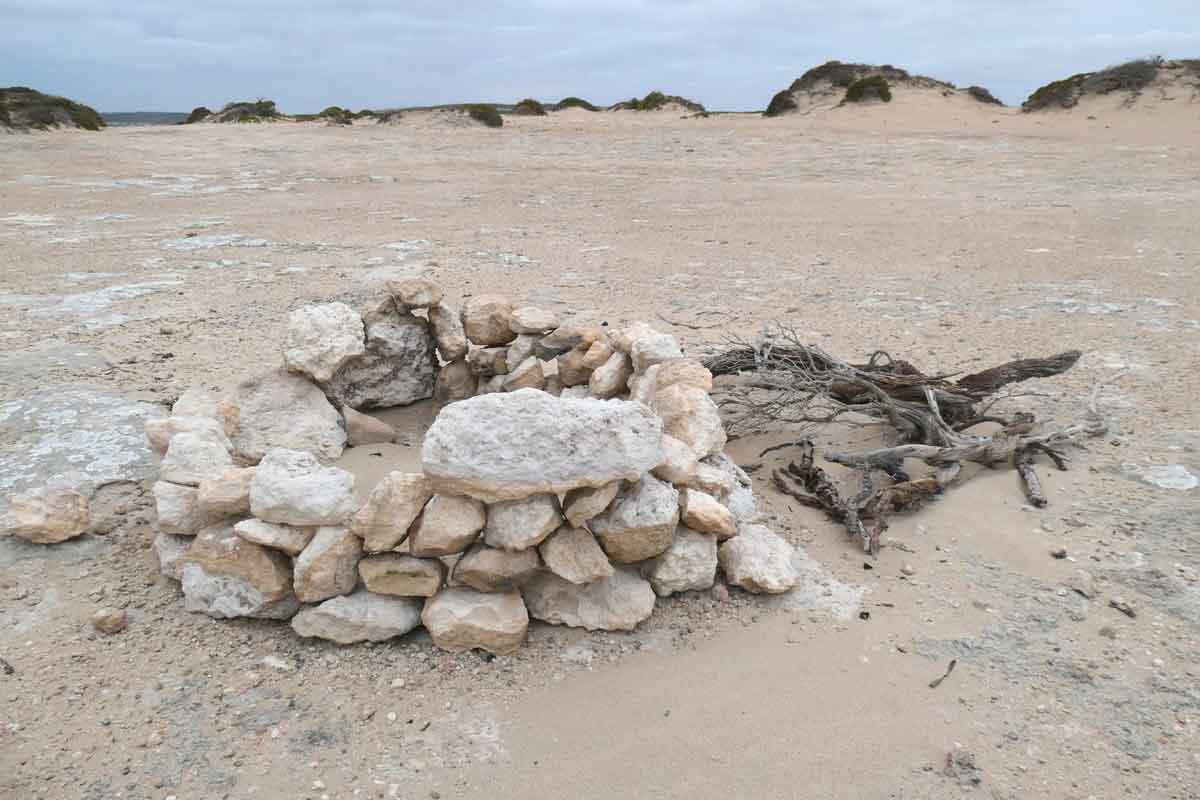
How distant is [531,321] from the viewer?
209 inches

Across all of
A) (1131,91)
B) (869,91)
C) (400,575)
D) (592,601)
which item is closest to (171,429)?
(400,575)

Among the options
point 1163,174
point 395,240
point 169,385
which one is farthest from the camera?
point 1163,174

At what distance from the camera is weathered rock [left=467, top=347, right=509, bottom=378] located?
5516 millimetres

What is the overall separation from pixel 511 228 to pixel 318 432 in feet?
21.8

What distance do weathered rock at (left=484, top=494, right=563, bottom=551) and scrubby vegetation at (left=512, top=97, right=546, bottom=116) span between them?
93.9 ft

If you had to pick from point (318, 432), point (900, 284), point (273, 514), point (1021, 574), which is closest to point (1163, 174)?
point (900, 284)

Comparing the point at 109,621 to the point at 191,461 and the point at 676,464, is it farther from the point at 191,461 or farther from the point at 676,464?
the point at 676,464

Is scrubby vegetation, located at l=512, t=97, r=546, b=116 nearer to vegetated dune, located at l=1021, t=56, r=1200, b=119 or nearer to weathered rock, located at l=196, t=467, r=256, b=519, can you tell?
vegetated dune, located at l=1021, t=56, r=1200, b=119

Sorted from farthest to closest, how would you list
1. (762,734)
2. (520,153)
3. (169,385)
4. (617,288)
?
(520,153) → (617,288) → (169,385) → (762,734)

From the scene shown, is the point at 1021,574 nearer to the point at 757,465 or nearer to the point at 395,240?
the point at 757,465

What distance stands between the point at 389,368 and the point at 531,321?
3.05 ft

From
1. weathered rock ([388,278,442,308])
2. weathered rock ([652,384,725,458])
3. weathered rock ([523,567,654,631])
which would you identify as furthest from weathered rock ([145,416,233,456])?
weathered rock ([652,384,725,458])

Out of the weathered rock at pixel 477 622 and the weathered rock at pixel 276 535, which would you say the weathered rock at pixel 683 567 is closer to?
the weathered rock at pixel 477 622

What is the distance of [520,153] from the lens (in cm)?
1841
